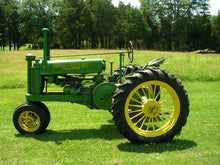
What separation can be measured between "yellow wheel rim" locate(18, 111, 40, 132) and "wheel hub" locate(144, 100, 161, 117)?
7.43 feet

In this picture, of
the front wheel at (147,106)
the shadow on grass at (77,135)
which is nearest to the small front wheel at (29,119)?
the shadow on grass at (77,135)

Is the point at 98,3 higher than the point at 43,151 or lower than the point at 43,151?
higher

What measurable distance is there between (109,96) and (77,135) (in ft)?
3.48

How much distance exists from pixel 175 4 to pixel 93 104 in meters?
49.5

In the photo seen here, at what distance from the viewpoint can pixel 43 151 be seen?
13.7 ft

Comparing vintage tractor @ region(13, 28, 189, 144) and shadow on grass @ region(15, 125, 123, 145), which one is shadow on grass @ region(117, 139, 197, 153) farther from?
shadow on grass @ region(15, 125, 123, 145)

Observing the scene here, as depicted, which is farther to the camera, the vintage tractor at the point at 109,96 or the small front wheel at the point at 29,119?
the small front wheel at the point at 29,119

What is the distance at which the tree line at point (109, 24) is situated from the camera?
4688 cm

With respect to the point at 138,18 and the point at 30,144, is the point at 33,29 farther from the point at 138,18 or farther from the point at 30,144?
the point at 30,144

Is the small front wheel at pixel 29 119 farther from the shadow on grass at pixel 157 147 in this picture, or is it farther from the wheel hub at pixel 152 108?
the wheel hub at pixel 152 108

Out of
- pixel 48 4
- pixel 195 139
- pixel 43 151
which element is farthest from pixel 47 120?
pixel 48 4

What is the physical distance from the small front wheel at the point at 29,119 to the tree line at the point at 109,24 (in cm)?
4112

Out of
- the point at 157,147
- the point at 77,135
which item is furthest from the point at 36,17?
the point at 157,147

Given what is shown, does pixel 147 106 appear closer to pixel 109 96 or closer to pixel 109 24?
pixel 109 96
